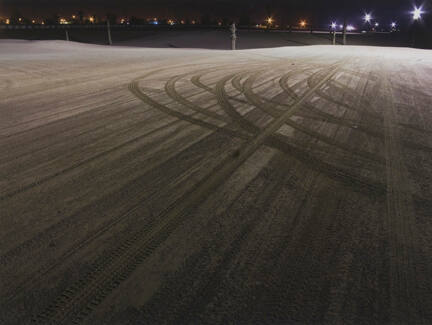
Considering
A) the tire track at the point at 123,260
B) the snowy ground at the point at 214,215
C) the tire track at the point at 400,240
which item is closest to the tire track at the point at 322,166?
the snowy ground at the point at 214,215

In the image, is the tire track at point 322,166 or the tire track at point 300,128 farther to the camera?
the tire track at point 300,128

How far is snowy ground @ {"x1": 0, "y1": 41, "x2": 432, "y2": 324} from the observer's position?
7.57ft

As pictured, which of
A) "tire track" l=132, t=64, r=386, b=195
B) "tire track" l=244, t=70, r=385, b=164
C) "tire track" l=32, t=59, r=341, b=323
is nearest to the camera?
"tire track" l=32, t=59, r=341, b=323

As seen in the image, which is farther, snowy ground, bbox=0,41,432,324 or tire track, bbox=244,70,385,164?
tire track, bbox=244,70,385,164

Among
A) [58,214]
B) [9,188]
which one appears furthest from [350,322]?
[9,188]

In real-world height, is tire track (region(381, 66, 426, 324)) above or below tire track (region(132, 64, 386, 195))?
below

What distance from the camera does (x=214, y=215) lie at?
3.33m

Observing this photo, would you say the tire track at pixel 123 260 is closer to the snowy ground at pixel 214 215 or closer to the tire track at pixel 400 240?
the snowy ground at pixel 214 215

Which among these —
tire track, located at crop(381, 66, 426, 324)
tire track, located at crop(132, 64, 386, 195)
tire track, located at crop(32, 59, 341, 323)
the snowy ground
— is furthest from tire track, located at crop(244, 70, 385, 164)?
tire track, located at crop(32, 59, 341, 323)

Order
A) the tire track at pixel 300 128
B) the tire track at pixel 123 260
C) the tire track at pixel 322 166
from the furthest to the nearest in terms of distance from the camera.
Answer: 1. the tire track at pixel 300 128
2. the tire track at pixel 322 166
3. the tire track at pixel 123 260

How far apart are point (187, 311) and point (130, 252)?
2.71 feet

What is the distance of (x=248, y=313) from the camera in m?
2.21

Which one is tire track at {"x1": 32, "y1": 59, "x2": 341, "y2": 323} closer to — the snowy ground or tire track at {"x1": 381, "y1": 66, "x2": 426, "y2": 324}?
the snowy ground

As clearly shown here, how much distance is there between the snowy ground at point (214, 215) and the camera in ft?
7.57
